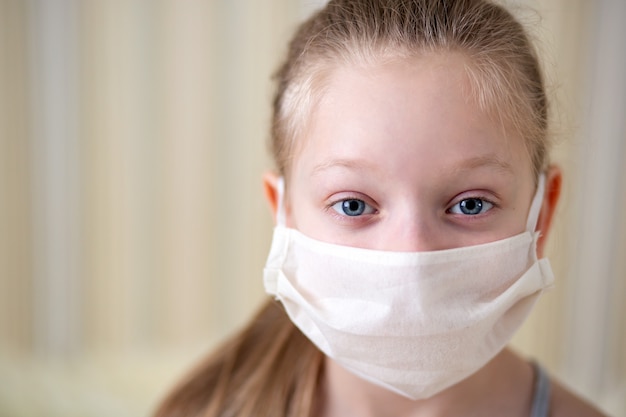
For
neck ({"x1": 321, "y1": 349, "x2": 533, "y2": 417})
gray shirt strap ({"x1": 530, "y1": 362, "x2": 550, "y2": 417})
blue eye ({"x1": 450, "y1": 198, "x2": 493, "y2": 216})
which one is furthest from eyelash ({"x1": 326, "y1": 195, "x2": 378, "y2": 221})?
gray shirt strap ({"x1": 530, "y1": 362, "x2": 550, "y2": 417})

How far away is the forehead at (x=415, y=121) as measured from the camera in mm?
895

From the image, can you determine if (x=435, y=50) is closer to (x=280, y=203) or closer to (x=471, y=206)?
(x=471, y=206)

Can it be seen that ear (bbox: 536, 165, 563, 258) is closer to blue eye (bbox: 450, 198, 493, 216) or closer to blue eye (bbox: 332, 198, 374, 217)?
blue eye (bbox: 450, 198, 493, 216)

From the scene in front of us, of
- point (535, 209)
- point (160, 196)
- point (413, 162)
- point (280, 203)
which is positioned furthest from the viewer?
point (160, 196)

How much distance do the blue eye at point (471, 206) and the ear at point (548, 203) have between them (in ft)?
0.42

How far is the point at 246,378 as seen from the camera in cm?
135

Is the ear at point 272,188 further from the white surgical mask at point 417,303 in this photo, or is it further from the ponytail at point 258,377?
the ponytail at point 258,377

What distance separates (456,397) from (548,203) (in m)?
0.34

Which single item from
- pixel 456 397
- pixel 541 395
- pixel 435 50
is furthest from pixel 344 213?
pixel 541 395

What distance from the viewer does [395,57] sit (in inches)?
37.1

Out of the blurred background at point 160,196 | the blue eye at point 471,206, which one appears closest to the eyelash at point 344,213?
the blue eye at point 471,206

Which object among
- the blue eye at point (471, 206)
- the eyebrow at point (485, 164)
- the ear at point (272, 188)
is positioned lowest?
the ear at point (272, 188)

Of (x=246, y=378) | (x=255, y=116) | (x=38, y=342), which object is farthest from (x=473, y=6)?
(x=38, y=342)

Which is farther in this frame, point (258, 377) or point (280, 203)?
point (258, 377)
